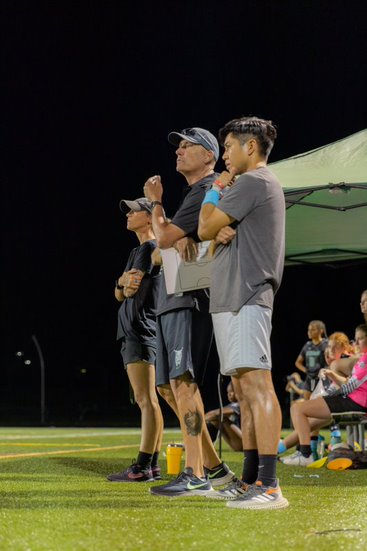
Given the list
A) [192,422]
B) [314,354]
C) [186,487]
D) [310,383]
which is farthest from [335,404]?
[310,383]

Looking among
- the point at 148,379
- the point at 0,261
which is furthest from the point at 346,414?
the point at 0,261

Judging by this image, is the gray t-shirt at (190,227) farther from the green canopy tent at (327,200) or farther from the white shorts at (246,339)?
the green canopy tent at (327,200)

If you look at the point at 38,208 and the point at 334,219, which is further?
the point at 38,208

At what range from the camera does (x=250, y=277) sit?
4.23 meters

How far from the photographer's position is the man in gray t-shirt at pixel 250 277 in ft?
13.5

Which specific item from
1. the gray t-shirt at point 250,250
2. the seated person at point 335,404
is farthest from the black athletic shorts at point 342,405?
the gray t-shirt at point 250,250

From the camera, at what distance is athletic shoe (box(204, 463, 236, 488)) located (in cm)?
512

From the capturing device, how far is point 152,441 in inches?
232

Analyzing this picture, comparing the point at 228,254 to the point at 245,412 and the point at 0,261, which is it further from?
the point at 0,261

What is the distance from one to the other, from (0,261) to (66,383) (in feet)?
54.8

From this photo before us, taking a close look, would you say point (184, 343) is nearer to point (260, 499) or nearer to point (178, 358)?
point (178, 358)

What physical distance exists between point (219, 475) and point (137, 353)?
121cm

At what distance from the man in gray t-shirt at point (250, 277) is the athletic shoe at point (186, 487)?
0.13m

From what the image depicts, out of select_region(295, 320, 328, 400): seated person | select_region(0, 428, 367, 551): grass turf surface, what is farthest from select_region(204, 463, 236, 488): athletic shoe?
select_region(295, 320, 328, 400): seated person
